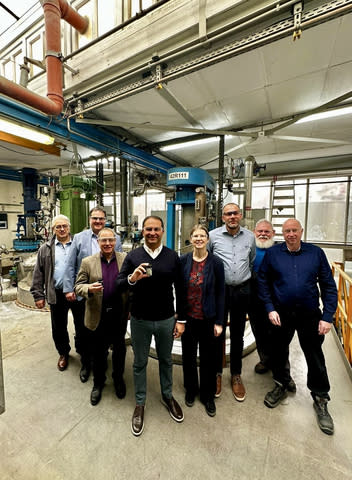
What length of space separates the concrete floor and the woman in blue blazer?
0.25m

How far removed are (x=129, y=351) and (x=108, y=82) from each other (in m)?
3.17

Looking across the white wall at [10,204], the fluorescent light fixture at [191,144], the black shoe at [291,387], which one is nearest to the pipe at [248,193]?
the fluorescent light fixture at [191,144]

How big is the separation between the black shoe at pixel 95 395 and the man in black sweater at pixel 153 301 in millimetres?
386

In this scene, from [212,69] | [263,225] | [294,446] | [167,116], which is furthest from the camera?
[167,116]

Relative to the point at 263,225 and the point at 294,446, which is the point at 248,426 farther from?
the point at 263,225

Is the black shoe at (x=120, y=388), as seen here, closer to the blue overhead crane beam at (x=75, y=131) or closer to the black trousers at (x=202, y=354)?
the black trousers at (x=202, y=354)

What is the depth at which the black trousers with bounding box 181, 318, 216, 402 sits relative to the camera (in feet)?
5.13

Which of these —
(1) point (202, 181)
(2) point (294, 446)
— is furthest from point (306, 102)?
(2) point (294, 446)

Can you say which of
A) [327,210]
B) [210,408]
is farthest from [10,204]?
[327,210]

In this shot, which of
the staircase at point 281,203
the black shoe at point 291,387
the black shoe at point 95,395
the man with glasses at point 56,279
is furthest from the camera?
the staircase at point 281,203

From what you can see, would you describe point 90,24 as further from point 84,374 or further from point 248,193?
point 84,374

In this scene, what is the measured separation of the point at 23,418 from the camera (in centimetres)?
156

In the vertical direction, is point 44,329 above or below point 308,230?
below

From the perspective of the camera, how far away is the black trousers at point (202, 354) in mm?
1562
